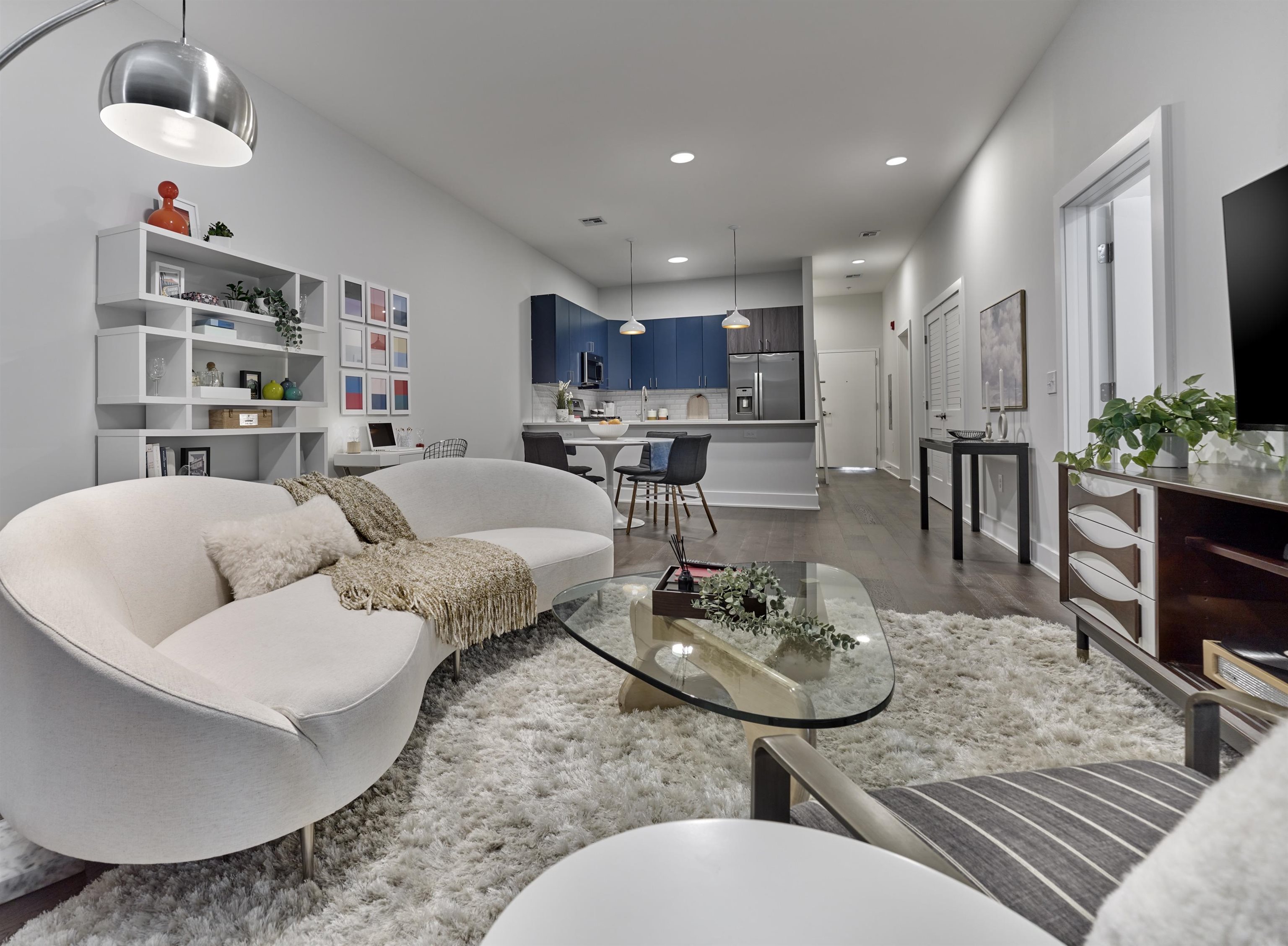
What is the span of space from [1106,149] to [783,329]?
198 inches

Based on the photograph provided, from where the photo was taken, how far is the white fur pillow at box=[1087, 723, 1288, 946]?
10.4 inches

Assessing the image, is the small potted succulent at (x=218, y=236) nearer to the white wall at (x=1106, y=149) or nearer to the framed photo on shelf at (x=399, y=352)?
the framed photo on shelf at (x=399, y=352)

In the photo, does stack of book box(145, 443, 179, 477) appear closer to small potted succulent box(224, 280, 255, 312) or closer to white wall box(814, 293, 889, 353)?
small potted succulent box(224, 280, 255, 312)

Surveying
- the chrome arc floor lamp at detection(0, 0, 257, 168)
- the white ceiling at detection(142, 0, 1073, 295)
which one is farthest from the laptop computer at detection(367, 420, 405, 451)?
the chrome arc floor lamp at detection(0, 0, 257, 168)

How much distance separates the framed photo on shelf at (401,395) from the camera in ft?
15.2

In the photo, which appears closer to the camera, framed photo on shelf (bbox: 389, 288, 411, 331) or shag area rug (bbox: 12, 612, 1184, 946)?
shag area rug (bbox: 12, 612, 1184, 946)

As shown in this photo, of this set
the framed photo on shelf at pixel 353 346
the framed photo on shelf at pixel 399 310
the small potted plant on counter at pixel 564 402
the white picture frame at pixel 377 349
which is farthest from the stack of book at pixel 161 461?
the small potted plant on counter at pixel 564 402

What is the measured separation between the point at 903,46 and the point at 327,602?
3941 mm

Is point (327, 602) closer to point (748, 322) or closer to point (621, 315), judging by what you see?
point (748, 322)

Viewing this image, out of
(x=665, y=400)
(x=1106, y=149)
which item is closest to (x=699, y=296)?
(x=665, y=400)

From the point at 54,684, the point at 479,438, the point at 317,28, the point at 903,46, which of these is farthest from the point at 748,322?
the point at 54,684

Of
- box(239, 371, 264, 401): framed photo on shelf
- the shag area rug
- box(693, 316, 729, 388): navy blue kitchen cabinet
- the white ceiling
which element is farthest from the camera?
box(693, 316, 729, 388): navy blue kitchen cabinet

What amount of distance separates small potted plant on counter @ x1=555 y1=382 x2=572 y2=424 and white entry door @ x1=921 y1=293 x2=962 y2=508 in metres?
3.99

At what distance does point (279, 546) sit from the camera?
2043 millimetres
